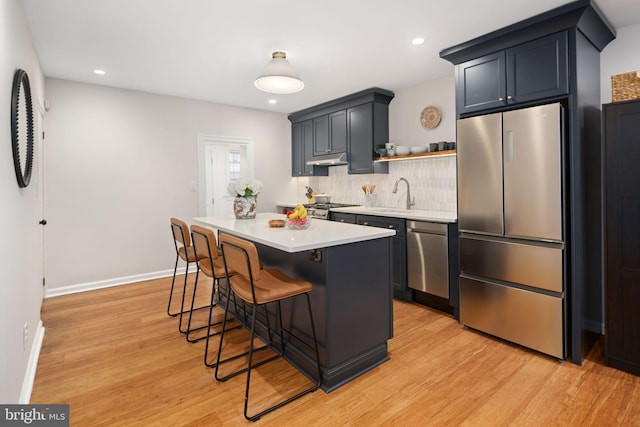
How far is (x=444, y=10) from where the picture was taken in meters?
2.50

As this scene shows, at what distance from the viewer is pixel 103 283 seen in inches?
172

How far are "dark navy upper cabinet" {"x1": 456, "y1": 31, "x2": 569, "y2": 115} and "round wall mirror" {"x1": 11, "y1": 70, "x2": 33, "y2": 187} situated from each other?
10.5 ft

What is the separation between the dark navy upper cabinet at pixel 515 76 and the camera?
8.17 feet

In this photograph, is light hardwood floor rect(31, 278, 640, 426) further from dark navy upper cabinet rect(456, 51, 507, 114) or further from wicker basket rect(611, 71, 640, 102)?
dark navy upper cabinet rect(456, 51, 507, 114)

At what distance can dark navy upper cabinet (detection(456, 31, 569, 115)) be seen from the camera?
249 cm

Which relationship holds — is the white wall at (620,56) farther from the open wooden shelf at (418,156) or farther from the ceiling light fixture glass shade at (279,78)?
the ceiling light fixture glass shade at (279,78)

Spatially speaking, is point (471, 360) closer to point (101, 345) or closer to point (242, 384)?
point (242, 384)

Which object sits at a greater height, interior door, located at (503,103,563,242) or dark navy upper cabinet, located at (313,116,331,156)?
dark navy upper cabinet, located at (313,116,331,156)

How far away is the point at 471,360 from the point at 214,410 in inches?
70.3

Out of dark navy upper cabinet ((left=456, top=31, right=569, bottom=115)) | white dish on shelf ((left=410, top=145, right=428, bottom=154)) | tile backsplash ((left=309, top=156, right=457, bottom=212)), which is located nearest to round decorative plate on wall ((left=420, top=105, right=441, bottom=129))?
white dish on shelf ((left=410, top=145, right=428, bottom=154))

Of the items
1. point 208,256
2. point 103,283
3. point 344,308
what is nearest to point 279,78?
point 208,256

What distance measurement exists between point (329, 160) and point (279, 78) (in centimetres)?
239

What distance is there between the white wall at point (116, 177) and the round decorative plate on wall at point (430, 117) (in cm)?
291

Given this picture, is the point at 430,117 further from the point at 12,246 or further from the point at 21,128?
the point at 12,246
